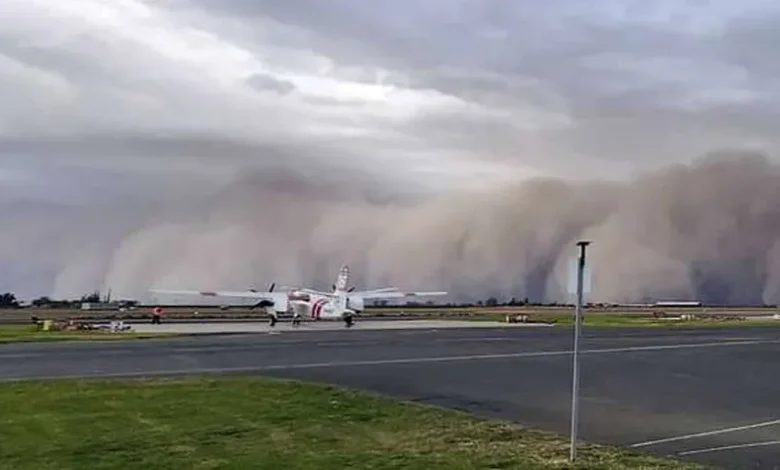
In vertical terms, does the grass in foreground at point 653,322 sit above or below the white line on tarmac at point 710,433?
above

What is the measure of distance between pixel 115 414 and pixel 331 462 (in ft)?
18.8

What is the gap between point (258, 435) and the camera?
43.8 feet

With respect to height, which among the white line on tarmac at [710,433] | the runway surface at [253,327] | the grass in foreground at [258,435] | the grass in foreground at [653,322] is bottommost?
the runway surface at [253,327]

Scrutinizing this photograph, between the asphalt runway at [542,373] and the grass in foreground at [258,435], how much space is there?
4.95 ft

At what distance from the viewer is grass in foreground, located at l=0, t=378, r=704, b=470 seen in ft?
37.2

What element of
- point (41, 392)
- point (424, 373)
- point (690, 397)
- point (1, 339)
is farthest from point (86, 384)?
point (1, 339)

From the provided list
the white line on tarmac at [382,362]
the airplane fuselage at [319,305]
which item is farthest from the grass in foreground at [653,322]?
the white line on tarmac at [382,362]

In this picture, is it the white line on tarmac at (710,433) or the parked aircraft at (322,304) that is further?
the parked aircraft at (322,304)

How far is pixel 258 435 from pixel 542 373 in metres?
13.7

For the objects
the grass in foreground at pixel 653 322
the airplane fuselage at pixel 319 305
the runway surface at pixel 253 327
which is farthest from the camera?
the airplane fuselage at pixel 319 305

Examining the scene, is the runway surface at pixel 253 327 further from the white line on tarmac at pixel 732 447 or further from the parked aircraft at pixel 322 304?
the white line on tarmac at pixel 732 447

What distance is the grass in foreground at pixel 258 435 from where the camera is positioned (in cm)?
1135

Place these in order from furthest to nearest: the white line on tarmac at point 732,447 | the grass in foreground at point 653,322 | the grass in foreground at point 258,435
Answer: the grass in foreground at point 653,322, the white line on tarmac at point 732,447, the grass in foreground at point 258,435

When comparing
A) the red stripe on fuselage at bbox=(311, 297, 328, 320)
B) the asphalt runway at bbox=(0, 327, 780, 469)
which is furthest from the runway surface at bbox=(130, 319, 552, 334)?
the asphalt runway at bbox=(0, 327, 780, 469)
